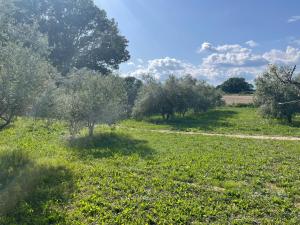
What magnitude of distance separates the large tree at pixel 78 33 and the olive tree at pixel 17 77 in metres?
34.2

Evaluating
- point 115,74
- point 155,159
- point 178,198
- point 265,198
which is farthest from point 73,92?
point 265,198

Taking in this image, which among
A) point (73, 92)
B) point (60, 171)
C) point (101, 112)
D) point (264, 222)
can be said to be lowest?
point (264, 222)

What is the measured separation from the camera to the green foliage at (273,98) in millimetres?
30425

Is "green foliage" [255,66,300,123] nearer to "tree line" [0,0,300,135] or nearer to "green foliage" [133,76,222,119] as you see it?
"tree line" [0,0,300,135]

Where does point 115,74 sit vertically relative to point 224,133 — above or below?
above

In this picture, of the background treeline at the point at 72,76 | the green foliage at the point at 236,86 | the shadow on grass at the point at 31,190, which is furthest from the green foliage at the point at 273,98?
the green foliage at the point at 236,86

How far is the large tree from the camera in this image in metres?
46.1

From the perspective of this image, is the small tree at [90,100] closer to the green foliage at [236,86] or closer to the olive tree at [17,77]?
the olive tree at [17,77]

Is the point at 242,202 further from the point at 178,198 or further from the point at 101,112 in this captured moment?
the point at 101,112

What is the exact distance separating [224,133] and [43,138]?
13.3m

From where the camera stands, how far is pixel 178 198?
8.66 meters

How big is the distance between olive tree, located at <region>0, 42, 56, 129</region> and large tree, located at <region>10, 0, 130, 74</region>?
3416 cm

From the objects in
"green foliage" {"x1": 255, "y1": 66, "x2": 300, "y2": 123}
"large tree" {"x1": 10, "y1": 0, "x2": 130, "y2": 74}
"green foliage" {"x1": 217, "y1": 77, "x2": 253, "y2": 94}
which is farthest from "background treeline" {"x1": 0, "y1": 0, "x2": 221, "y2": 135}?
"green foliage" {"x1": 217, "y1": 77, "x2": 253, "y2": 94}

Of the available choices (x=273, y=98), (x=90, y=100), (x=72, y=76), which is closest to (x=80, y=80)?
(x=72, y=76)
